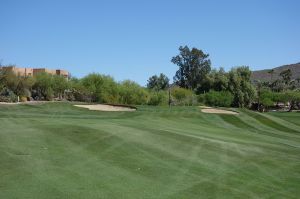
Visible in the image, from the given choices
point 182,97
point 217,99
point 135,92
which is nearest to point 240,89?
point 182,97

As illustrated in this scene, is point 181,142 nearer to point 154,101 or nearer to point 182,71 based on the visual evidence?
point 154,101

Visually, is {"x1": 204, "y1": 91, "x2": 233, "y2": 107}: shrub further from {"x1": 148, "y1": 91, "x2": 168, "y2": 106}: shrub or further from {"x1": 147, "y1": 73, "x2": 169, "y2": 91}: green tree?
{"x1": 147, "y1": 73, "x2": 169, "y2": 91}: green tree

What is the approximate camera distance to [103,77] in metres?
67.9

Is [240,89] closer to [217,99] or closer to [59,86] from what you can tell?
[217,99]

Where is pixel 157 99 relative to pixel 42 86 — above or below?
below

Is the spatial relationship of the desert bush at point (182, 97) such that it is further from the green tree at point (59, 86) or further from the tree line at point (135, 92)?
the green tree at point (59, 86)

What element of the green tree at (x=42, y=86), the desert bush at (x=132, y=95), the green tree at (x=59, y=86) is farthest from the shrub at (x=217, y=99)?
the green tree at (x=42, y=86)

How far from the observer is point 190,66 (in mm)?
123875

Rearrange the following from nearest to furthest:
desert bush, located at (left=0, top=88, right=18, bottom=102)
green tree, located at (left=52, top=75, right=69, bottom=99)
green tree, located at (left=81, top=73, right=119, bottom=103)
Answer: desert bush, located at (left=0, top=88, right=18, bottom=102) < green tree, located at (left=81, top=73, right=119, bottom=103) < green tree, located at (left=52, top=75, right=69, bottom=99)

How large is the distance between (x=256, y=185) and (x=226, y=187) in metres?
1.03

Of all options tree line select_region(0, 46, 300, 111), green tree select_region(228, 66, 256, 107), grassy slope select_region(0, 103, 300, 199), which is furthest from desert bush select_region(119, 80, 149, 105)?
grassy slope select_region(0, 103, 300, 199)

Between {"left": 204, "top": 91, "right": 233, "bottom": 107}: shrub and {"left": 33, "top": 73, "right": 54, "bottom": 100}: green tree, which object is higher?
{"left": 33, "top": 73, "right": 54, "bottom": 100}: green tree

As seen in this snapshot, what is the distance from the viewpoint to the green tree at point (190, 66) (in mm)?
122625

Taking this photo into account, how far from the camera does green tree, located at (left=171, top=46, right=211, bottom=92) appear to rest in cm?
12262
